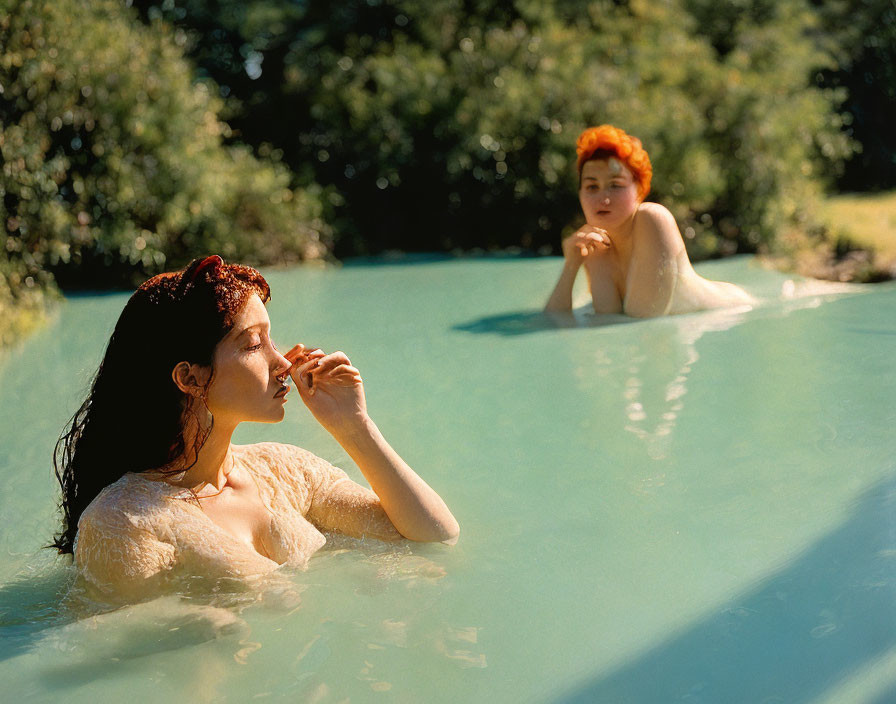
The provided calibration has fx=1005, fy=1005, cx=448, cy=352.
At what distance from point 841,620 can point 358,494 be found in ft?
5.07

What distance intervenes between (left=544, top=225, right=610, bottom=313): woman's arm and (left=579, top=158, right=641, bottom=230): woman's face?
0.36 ft

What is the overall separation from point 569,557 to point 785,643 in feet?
2.80

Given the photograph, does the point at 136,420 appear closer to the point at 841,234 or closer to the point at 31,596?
the point at 31,596

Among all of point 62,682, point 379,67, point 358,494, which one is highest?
point 379,67

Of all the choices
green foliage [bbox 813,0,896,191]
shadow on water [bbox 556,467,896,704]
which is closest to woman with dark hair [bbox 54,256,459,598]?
shadow on water [bbox 556,467,896,704]

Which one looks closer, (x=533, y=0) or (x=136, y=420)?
(x=136, y=420)

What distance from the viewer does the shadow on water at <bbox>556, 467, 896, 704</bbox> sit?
254 centimetres

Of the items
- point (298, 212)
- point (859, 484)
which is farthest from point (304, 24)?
point (859, 484)

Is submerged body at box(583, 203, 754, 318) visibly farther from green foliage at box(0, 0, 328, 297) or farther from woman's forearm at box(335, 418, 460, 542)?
green foliage at box(0, 0, 328, 297)

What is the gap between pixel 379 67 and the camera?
43.2 feet

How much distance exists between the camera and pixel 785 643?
2740mm

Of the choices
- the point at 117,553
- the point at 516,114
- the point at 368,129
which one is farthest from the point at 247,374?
the point at 368,129

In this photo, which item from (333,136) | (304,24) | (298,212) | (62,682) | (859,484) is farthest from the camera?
(304,24)

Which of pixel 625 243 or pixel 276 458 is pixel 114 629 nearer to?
pixel 276 458
